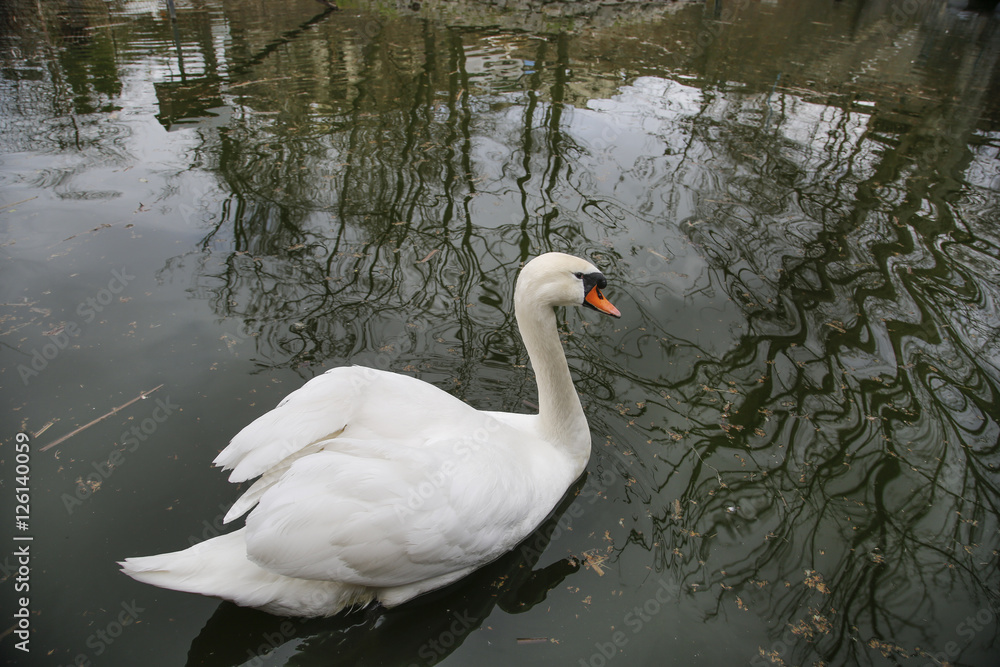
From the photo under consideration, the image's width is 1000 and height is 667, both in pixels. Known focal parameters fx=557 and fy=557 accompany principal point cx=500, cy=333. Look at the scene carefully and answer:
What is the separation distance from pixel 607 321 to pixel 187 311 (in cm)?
364

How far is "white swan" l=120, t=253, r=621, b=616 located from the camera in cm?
252

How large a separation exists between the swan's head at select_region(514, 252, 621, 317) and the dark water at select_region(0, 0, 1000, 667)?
3.79ft

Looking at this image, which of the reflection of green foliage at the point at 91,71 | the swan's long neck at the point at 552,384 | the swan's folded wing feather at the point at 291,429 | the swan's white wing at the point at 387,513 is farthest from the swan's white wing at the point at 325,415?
the reflection of green foliage at the point at 91,71

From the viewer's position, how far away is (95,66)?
10500mm

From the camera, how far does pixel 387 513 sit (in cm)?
259

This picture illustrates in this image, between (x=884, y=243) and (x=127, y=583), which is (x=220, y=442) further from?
(x=884, y=243)

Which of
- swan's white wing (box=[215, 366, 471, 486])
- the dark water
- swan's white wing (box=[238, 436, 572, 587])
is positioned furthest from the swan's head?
the dark water

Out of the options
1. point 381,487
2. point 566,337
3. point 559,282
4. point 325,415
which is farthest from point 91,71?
point 381,487

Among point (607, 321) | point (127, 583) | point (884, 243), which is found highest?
point (884, 243)

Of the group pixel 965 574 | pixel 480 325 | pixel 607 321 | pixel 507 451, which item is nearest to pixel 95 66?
pixel 480 325

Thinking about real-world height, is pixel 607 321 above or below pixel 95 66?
below

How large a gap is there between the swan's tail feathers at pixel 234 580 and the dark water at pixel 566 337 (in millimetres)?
226

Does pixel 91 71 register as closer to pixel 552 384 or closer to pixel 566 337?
pixel 566 337

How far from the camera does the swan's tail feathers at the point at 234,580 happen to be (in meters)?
2.45
